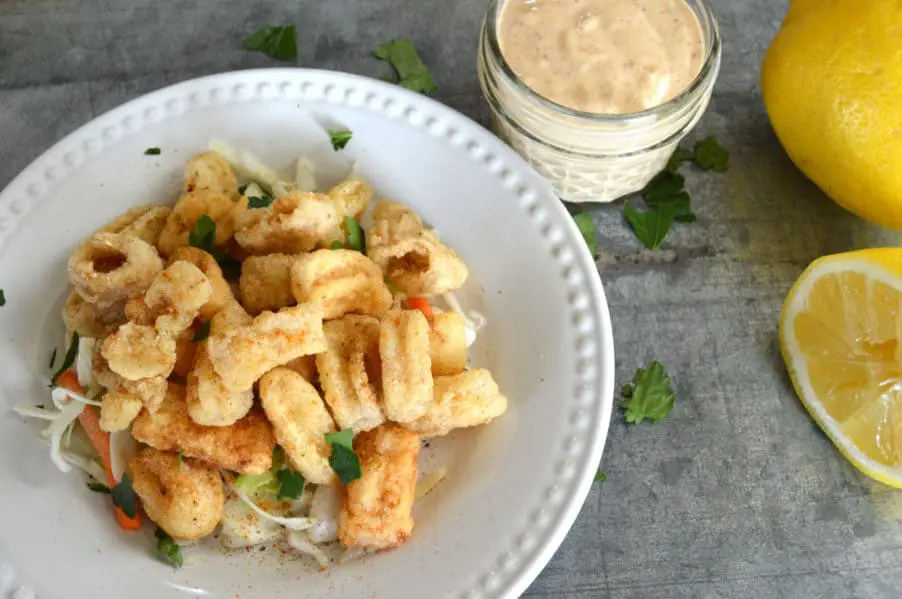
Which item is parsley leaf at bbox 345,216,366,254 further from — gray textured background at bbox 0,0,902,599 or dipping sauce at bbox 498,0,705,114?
gray textured background at bbox 0,0,902,599

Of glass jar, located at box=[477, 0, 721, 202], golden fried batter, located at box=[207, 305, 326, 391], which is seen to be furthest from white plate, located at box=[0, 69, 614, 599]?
golden fried batter, located at box=[207, 305, 326, 391]

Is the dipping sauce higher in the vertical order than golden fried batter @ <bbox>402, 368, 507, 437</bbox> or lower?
higher

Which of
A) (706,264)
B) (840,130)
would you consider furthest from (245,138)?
(840,130)

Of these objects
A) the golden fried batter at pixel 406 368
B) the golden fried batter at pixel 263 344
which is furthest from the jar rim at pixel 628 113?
the golden fried batter at pixel 263 344

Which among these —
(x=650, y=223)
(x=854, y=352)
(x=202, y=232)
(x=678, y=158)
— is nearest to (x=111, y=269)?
(x=202, y=232)

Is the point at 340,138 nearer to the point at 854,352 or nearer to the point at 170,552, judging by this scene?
the point at 170,552

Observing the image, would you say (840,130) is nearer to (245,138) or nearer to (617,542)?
(617,542)
